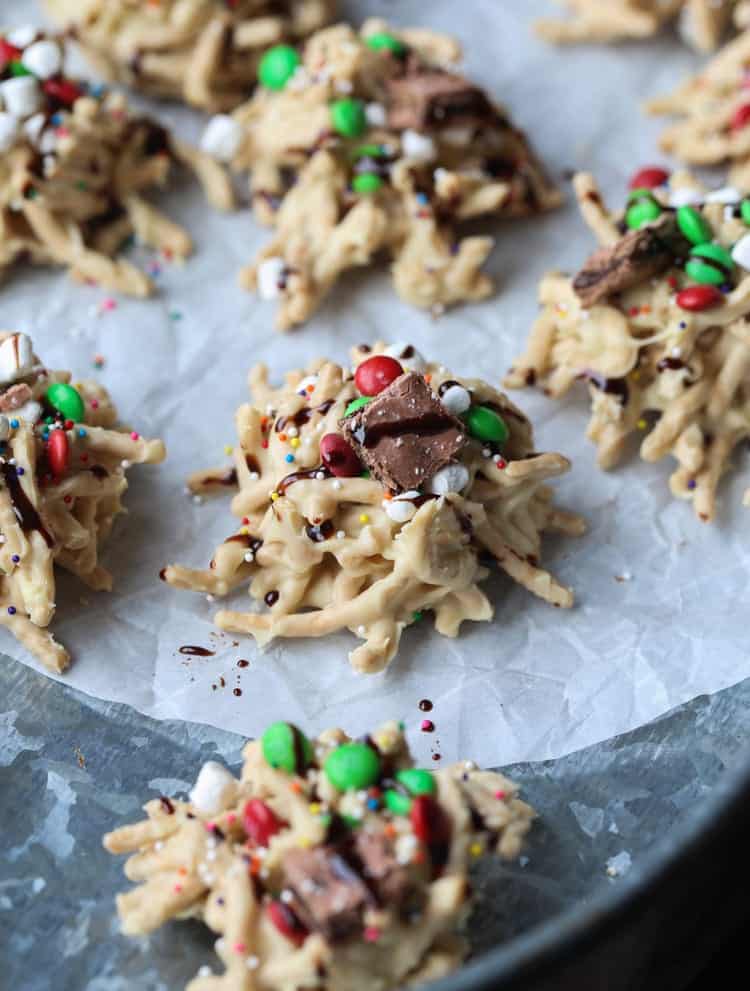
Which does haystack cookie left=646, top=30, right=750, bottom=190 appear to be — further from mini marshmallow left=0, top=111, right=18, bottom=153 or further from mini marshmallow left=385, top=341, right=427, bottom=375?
mini marshmallow left=0, top=111, right=18, bottom=153

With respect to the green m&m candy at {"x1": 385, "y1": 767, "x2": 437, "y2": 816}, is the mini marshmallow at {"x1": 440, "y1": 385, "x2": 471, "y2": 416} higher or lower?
higher

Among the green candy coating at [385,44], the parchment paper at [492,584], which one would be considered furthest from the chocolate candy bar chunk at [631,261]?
the green candy coating at [385,44]

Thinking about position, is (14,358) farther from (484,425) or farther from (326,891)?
(326,891)

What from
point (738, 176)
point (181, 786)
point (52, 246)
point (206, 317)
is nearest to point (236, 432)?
point (206, 317)

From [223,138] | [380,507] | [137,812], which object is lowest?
[137,812]

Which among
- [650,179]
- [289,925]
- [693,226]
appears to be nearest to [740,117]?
[650,179]

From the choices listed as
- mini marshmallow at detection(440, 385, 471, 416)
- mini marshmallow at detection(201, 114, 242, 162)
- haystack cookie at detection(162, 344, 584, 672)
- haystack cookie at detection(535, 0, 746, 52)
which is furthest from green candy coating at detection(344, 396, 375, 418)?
haystack cookie at detection(535, 0, 746, 52)

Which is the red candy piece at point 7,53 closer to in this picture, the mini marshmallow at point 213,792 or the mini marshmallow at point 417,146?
the mini marshmallow at point 417,146
